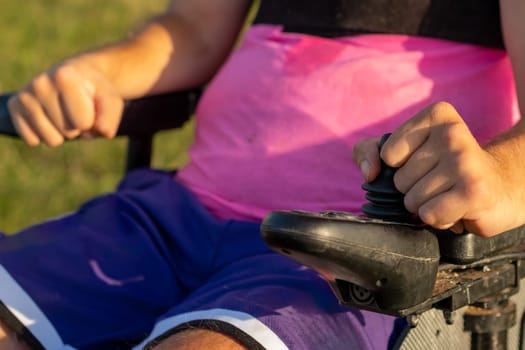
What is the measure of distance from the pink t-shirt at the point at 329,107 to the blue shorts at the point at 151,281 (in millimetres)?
84

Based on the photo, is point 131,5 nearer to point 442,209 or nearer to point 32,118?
point 32,118

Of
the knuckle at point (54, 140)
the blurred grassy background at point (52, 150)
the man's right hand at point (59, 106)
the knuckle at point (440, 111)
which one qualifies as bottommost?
the blurred grassy background at point (52, 150)

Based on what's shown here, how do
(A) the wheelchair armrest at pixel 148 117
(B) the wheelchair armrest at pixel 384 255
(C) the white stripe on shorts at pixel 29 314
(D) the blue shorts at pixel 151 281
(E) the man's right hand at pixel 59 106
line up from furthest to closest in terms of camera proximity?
(A) the wheelchair armrest at pixel 148 117, (E) the man's right hand at pixel 59 106, (C) the white stripe on shorts at pixel 29 314, (D) the blue shorts at pixel 151 281, (B) the wheelchair armrest at pixel 384 255

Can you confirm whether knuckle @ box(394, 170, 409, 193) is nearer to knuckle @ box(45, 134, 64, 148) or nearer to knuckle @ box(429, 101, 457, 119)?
knuckle @ box(429, 101, 457, 119)

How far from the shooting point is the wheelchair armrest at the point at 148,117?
187 cm

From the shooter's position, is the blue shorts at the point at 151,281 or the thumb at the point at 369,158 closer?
the thumb at the point at 369,158

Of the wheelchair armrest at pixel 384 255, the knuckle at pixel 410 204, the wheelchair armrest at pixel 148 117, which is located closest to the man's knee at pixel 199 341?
the wheelchair armrest at pixel 384 255

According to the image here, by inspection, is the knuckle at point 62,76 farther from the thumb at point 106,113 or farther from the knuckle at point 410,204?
the knuckle at point 410,204

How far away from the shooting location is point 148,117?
1.91 m

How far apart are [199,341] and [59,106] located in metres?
0.55

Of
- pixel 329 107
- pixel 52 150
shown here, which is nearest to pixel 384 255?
pixel 329 107

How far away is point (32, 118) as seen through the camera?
1.70 meters

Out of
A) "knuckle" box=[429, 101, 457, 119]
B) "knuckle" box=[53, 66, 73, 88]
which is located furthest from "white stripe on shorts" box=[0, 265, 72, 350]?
"knuckle" box=[429, 101, 457, 119]

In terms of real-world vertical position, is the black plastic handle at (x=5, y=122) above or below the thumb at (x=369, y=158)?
below
